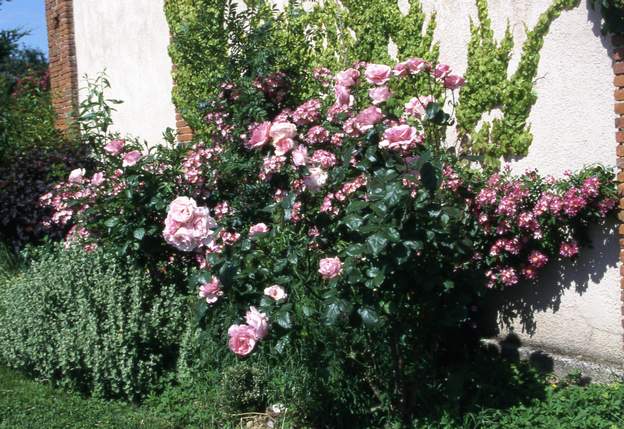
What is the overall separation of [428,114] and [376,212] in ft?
2.11

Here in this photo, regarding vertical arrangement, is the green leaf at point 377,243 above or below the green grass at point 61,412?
above

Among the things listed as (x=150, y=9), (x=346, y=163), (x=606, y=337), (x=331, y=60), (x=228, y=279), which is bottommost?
(x=606, y=337)

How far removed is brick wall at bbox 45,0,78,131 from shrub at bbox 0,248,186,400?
577 centimetres

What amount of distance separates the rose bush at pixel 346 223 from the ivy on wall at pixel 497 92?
0.73 feet

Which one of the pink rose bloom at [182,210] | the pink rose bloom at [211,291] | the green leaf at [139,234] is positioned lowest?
the pink rose bloom at [211,291]

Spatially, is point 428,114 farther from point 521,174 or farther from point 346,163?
point 521,174

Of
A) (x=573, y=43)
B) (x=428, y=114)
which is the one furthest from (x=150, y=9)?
(x=428, y=114)

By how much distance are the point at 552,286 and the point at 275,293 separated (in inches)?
94.4

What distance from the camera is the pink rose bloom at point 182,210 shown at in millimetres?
4152

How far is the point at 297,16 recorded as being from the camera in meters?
6.69

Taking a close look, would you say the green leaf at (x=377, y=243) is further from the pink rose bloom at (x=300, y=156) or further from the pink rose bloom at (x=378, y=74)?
the pink rose bloom at (x=378, y=74)

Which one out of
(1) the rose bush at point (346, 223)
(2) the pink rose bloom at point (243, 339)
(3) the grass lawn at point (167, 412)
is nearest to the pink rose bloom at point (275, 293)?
(1) the rose bush at point (346, 223)

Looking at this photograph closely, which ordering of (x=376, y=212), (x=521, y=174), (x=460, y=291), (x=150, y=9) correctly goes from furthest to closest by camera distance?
(x=150, y=9) → (x=521, y=174) → (x=460, y=291) → (x=376, y=212)

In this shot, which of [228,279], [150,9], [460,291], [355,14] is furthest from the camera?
[150,9]
